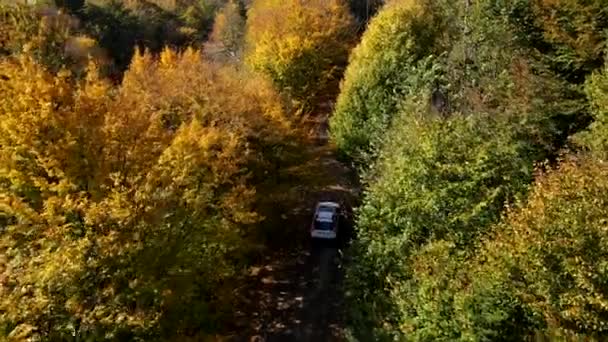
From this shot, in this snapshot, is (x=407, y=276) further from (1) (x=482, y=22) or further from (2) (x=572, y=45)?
(1) (x=482, y=22)

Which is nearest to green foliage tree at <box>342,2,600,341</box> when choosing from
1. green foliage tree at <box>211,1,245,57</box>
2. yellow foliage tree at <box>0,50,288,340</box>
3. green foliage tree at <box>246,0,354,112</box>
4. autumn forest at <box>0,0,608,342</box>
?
autumn forest at <box>0,0,608,342</box>

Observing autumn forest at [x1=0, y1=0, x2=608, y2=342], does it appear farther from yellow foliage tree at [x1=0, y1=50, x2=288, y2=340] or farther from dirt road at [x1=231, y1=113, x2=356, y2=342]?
dirt road at [x1=231, y1=113, x2=356, y2=342]

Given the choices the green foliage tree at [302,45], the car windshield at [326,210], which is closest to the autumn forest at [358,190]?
the car windshield at [326,210]

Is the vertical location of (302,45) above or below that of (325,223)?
above

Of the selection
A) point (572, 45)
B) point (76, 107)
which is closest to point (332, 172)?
point (572, 45)

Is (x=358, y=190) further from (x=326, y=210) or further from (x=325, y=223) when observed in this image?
(x=325, y=223)

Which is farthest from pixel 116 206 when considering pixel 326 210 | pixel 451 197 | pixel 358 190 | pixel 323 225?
pixel 358 190
